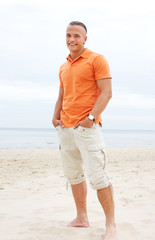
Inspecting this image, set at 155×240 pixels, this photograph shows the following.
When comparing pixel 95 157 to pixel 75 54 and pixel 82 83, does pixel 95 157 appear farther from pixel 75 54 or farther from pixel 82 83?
pixel 75 54

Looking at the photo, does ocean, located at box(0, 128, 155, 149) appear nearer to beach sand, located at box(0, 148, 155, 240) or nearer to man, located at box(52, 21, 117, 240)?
beach sand, located at box(0, 148, 155, 240)

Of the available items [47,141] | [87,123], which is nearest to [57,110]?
[87,123]

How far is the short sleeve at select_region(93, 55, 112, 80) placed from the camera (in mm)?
2834

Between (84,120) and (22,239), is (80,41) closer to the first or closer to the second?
(84,120)

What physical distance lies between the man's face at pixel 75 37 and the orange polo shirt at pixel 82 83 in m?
0.09

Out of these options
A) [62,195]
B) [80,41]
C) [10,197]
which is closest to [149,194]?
[62,195]

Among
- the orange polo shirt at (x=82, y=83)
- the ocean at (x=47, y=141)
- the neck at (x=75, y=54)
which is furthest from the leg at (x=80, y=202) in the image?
the ocean at (x=47, y=141)

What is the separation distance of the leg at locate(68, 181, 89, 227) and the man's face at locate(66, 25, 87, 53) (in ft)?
4.86

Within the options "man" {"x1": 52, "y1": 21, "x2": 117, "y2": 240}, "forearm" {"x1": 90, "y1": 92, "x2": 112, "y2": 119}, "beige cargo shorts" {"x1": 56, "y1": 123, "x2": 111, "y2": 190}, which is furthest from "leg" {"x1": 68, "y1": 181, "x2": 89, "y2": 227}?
"forearm" {"x1": 90, "y1": 92, "x2": 112, "y2": 119}

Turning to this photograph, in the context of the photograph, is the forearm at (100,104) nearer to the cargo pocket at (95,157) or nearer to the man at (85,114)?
the man at (85,114)

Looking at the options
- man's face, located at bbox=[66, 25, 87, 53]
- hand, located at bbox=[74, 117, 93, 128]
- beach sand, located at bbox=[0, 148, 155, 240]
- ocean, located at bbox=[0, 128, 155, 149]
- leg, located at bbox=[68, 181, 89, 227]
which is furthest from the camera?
ocean, located at bbox=[0, 128, 155, 149]

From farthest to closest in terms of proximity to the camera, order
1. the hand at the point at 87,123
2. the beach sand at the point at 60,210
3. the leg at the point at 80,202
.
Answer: the leg at the point at 80,202 < the beach sand at the point at 60,210 < the hand at the point at 87,123

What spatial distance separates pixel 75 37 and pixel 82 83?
498 mm

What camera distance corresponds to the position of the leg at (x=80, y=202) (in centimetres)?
330
